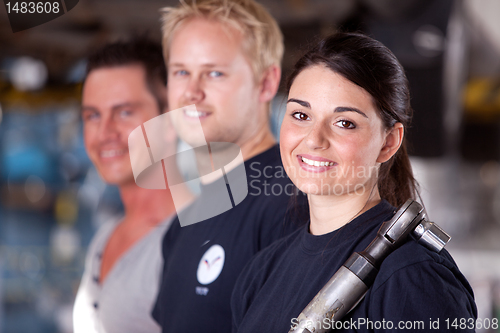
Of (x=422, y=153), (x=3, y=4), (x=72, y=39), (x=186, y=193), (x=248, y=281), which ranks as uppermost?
(x=3, y=4)

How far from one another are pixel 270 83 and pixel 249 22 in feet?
0.43

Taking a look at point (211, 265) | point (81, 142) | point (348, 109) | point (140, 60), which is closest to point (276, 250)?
point (211, 265)

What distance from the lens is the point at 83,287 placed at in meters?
1.19

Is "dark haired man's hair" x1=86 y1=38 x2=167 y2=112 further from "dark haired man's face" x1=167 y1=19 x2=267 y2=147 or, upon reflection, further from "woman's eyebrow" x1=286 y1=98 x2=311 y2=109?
"woman's eyebrow" x1=286 y1=98 x2=311 y2=109

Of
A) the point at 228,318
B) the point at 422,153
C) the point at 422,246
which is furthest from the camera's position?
the point at 422,153

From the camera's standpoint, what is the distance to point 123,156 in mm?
1129

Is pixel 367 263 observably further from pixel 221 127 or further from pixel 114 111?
pixel 114 111

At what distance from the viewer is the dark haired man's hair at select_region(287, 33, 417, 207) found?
24.1 inches

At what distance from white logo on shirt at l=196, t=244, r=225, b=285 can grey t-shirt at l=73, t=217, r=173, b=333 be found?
0.84 ft

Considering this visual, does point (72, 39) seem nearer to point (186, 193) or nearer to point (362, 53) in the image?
point (186, 193)

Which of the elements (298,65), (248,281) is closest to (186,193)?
(248,281)

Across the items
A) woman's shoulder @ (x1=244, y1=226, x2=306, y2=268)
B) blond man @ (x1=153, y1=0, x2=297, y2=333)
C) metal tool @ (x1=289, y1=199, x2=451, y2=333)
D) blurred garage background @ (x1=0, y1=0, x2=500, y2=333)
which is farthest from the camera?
blurred garage background @ (x1=0, y1=0, x2=500, y2=333)

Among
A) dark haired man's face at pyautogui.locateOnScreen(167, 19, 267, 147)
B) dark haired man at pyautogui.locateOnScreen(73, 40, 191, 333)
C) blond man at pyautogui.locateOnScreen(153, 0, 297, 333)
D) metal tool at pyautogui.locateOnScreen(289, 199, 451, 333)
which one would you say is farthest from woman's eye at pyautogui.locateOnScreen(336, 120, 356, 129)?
dark haired man at pyautogui.locateOnScreen(73, 40, 191, 333)

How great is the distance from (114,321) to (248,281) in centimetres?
45
